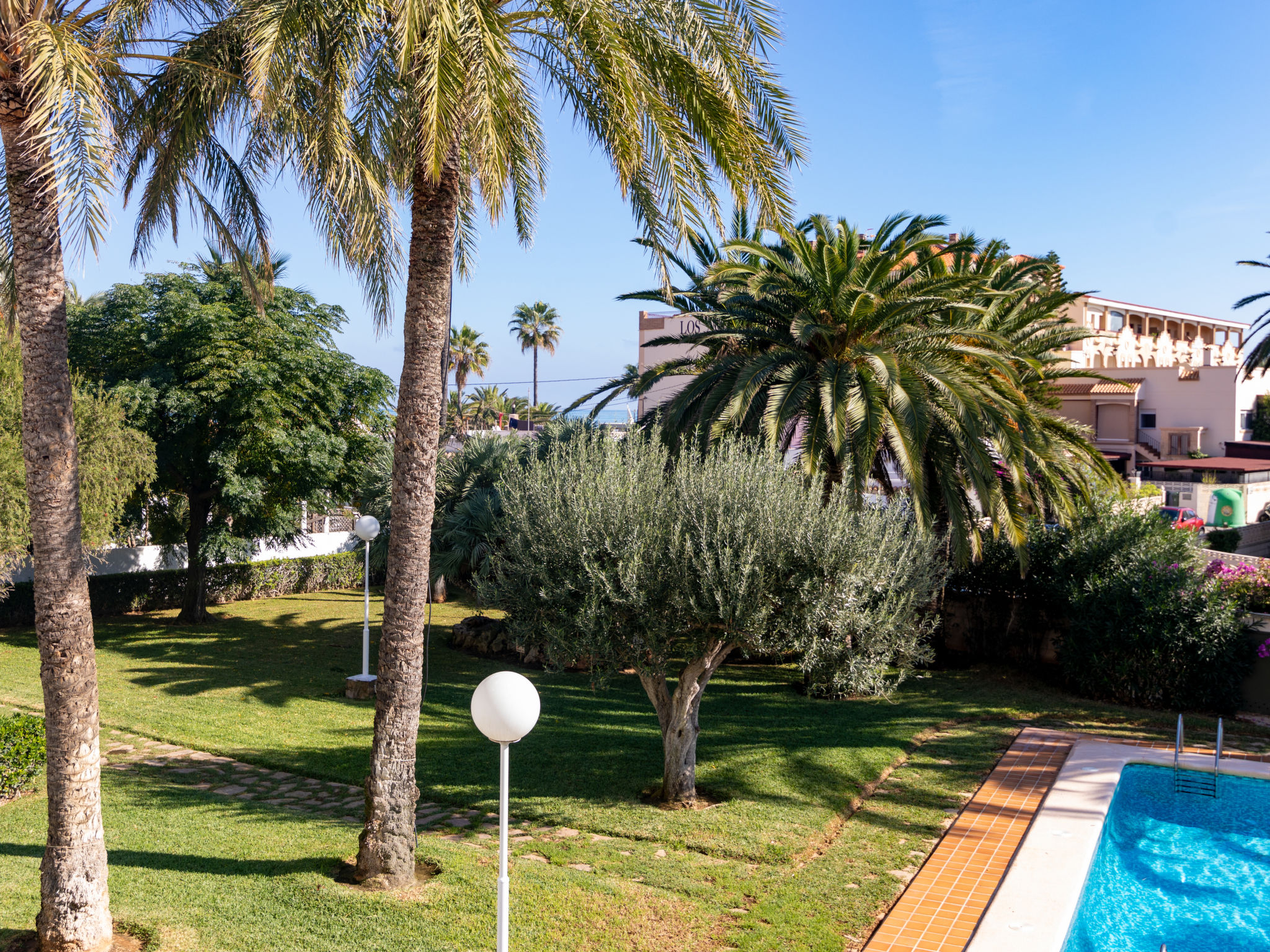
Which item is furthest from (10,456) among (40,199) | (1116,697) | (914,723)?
(1116,697)

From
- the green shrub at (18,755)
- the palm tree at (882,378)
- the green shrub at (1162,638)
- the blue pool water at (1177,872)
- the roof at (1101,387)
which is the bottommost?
the blue pool water at (1177,872)

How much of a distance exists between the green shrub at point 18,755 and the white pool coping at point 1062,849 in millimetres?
9646

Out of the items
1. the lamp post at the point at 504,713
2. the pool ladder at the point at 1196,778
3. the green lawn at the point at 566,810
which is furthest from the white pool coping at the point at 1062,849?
the lamp post at the point at 504,713

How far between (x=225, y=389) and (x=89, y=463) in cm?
300

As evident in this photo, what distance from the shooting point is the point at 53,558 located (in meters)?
6.13

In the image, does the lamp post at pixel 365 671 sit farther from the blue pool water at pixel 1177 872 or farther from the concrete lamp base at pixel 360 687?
the blue pool water at pixel 1177 872

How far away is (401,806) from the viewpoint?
754 cm

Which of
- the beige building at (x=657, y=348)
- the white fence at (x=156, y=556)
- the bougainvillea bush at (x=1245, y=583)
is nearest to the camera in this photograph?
the bougainvillea bush at (x=1245, y=583)

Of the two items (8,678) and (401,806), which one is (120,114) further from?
(8,678)

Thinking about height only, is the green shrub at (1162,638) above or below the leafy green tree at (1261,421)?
below

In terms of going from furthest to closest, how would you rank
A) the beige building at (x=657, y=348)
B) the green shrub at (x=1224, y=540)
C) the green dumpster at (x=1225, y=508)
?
the beige building at (x=657, y=348), the green dumpster at (x=1225, y=508), the green shrub at (x=1224, y=540)

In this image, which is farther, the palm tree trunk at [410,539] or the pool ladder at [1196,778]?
the pool ladder at [1196,778]

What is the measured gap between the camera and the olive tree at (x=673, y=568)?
905 cm

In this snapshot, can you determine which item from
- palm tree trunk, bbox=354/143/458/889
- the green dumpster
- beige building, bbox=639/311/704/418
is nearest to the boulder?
palm tree trunk, bbox=354/143/458/889
